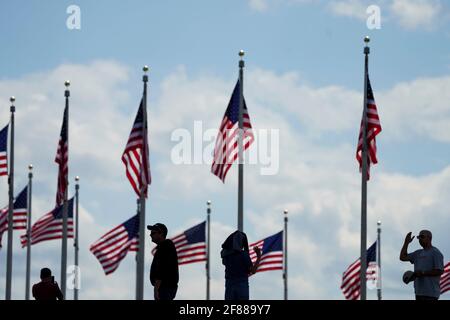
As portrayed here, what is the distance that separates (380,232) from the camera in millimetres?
69062

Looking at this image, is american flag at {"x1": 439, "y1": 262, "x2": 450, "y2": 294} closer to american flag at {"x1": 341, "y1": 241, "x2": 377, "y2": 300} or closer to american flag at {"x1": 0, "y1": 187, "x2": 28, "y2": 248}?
american flag at {"x1": 341, "y1": 241, "x2": 377, "y2": 300}

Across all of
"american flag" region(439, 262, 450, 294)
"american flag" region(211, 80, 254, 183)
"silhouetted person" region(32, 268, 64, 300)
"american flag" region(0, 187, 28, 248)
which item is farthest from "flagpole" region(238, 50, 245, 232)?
"silhouetted person" region(32, 268, 64, 300)

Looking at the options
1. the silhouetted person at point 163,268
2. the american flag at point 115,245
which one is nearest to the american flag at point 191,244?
the american flag at point 115,245

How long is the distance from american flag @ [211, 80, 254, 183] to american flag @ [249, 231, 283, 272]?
853 cm

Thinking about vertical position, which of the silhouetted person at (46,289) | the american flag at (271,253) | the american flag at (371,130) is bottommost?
the silhouetted person at (46,289)

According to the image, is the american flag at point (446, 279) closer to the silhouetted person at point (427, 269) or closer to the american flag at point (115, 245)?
the american flag at point (115, 245)

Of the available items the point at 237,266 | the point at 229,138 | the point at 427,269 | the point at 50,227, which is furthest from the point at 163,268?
the point at 50,227

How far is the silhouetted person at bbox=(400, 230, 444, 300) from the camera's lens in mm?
24125

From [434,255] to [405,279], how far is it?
0.66m

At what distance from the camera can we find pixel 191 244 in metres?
51.4

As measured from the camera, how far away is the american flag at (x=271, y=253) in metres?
50.7

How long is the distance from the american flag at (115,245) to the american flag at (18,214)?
582cm

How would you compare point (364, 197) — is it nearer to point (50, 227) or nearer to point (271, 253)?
point (271, 253)
